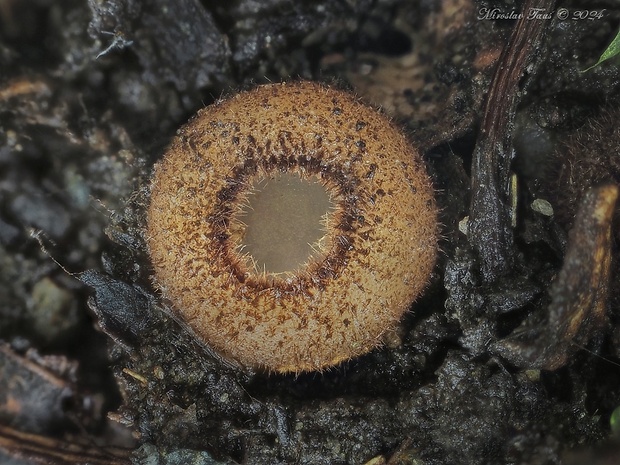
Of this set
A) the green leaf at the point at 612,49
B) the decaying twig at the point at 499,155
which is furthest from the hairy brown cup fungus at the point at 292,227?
the green leaf at the point at 612,49

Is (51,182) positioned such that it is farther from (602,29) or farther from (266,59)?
(602,29)

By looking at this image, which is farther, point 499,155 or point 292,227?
point 499,155

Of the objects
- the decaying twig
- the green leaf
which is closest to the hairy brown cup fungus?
the decaying twig

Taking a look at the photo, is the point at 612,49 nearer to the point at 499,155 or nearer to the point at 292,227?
the point at 499,155

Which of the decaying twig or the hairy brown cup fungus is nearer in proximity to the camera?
the hairy brown cup fungus

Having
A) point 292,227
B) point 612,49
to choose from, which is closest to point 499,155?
point 612,49

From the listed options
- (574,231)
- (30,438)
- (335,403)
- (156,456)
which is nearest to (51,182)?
(30,438)

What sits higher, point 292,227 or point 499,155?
point 499,155

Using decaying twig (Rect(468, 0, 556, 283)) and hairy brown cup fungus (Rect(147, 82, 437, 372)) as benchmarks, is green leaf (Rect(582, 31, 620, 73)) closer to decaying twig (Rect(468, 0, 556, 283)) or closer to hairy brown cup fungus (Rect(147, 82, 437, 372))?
decaying twig (Rect(468, 0, 556, 283))

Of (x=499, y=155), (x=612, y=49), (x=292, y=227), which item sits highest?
(x=612, y=49)
